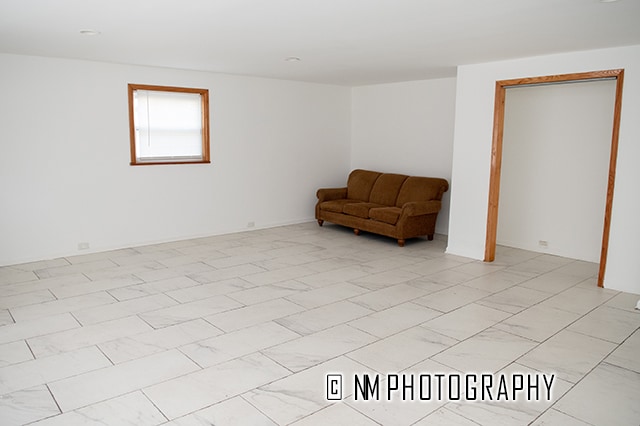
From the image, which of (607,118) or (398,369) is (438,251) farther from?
(398,369)

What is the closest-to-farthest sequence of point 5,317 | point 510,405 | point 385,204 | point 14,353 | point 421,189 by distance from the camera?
point 510,405, point 14,353, point 5,317, point 421,189, point 385,204

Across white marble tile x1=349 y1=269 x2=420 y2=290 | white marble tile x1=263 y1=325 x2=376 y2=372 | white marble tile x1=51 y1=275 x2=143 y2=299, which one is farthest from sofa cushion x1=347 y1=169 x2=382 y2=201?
white marble tile x1=263 y1=325 x2=376 y2=372

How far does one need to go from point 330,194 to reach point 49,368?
5.20 m

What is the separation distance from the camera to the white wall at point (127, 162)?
5277mm

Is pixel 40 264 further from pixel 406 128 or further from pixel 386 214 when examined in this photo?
pixel 406 128

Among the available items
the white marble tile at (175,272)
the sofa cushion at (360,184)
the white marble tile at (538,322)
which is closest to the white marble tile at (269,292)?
the white marble tile at (175,272)

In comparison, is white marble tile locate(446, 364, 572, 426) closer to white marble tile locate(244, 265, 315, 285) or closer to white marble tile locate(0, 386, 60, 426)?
white marble tile locate(0, 386, 60, 426)

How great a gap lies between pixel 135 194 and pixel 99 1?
338cm

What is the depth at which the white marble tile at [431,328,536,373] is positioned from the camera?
3.10 m

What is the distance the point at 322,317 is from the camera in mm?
3896

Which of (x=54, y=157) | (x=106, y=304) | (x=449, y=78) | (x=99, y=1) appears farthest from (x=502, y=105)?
(x=54, y=157)

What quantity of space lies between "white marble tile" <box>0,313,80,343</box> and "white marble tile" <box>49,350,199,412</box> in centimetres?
85

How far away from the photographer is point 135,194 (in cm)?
614

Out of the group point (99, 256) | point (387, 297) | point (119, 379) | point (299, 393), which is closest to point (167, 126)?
point (99, 256)
